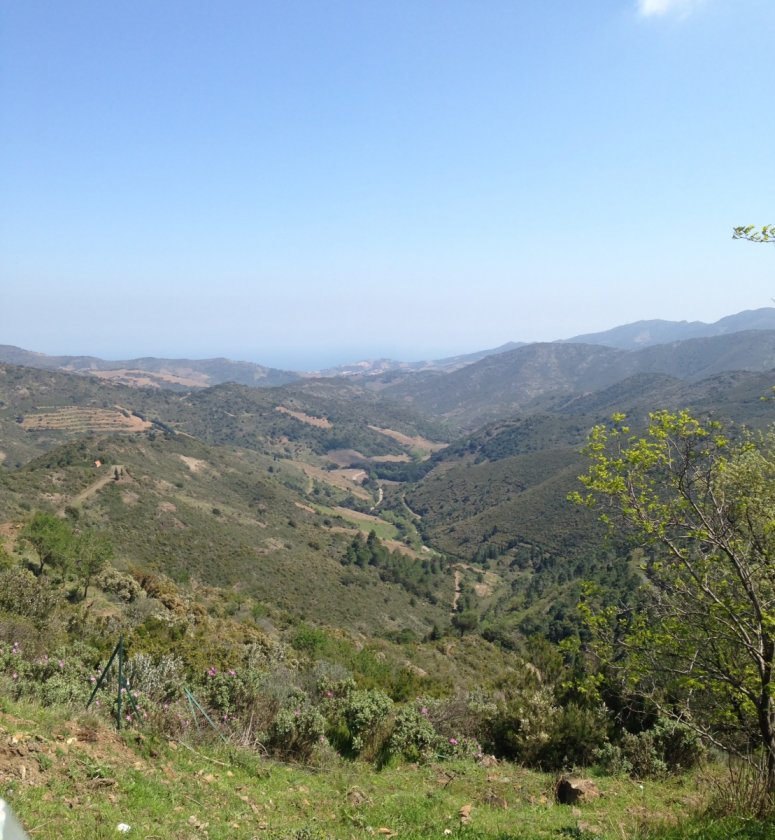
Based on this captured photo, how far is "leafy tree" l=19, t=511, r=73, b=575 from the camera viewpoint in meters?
33.1

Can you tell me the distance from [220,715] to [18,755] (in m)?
5.00

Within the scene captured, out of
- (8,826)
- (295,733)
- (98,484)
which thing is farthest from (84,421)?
(8,826)

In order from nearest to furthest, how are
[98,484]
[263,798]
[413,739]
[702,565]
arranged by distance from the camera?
[702,565] < [263,798] < [413,739] < [98,484]

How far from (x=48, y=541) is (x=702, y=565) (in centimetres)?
3823

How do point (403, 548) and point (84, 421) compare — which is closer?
point (403, 548)

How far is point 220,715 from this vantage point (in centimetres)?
1125

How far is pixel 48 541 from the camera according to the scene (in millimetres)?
33625

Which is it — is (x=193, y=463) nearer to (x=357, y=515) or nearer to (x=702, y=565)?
(x=357, y=515)

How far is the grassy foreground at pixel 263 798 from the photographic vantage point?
641cm

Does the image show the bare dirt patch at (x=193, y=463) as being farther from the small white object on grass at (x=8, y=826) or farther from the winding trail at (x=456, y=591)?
the small white object on grass at (x=8, y=826)

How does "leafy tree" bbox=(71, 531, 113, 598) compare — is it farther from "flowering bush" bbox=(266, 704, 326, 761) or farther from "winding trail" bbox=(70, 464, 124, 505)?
"winding trail" bbox=(70, 464, 124, 505)

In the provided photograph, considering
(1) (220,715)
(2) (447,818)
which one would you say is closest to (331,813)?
(2) (447,818)

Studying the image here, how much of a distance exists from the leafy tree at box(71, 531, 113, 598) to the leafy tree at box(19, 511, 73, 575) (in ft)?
2.19

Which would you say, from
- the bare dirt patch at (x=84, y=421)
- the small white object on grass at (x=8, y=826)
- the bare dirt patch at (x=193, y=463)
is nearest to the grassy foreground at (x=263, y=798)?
the small white object on grass at (x=8, y=826)
